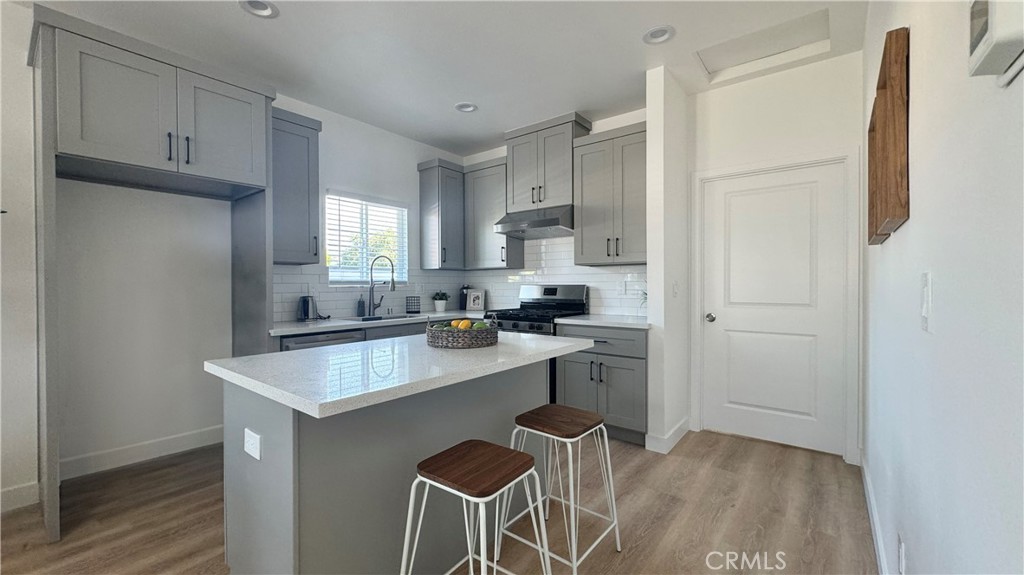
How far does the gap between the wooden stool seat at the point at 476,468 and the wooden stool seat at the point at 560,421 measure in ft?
0.88

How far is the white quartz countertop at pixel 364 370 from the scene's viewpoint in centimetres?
120

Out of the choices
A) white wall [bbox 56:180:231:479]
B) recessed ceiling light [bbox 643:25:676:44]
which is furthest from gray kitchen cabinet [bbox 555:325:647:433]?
white wall [bbox 56:180:231:479]

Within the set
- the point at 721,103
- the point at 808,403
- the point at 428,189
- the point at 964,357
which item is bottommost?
the point at 808,403

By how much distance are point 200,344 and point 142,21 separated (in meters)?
2.15

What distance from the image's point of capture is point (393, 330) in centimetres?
370

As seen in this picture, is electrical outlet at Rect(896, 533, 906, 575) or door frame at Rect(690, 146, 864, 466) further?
door frame at Rect(690, 146, 864, 466)

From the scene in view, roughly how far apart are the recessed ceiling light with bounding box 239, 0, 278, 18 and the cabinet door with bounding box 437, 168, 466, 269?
7.31ft

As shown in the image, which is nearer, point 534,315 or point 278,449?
point 278,449

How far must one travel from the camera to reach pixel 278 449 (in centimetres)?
141

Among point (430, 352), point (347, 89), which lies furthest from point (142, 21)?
point (430, 352)

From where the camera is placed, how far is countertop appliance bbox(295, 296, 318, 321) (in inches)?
141

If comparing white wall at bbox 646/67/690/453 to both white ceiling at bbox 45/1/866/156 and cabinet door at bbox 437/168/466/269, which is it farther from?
cabinet door at bbox 437/168/466/269

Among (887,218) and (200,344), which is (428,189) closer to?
(200,344)

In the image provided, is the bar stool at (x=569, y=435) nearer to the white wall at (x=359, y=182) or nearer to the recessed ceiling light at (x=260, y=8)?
the white wall at (x=359, y=182)
